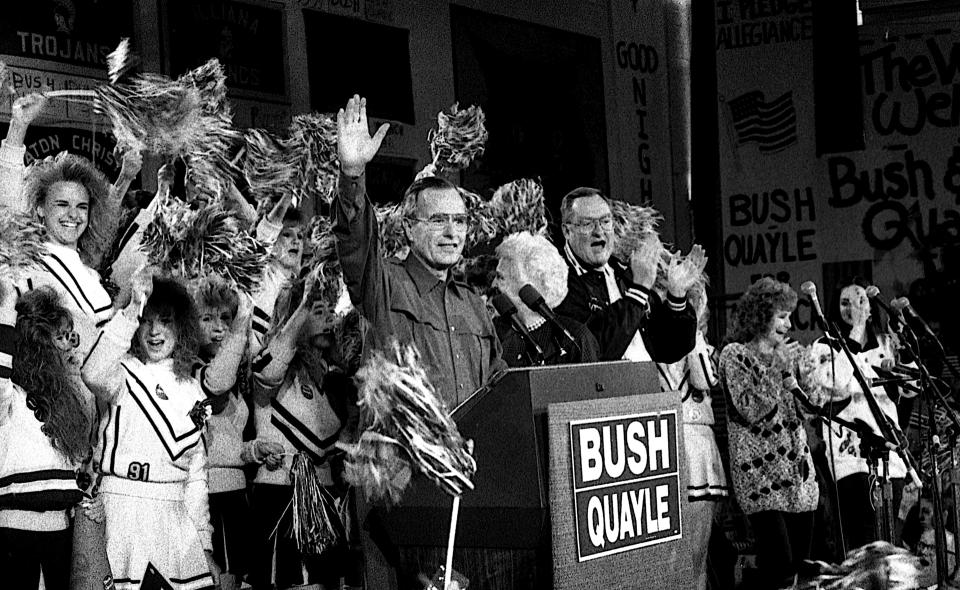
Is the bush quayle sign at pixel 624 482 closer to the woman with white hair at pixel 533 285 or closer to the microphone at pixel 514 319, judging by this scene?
the microphone at pixel 514 319

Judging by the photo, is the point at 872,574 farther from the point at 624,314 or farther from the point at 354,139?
the point at 354,139

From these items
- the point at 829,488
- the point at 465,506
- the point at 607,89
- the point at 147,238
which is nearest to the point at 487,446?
the point at 465,506

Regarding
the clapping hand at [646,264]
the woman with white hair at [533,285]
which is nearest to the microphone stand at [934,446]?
the clapping hand at [646,264]

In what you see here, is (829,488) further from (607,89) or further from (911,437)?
(607,89)

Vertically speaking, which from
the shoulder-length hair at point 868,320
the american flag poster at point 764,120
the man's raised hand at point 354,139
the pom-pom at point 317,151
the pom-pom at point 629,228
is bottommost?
the shoulder-length hair at point 868,320

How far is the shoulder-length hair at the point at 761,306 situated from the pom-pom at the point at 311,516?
7.84ft

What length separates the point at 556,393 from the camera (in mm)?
2412

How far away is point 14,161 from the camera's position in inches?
152

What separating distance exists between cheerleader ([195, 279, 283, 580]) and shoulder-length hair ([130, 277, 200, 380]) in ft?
1.35

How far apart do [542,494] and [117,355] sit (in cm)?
221

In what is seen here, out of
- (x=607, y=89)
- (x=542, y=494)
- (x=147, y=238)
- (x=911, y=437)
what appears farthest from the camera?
(x=607, y=89)

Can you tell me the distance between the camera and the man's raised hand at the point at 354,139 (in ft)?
9.86

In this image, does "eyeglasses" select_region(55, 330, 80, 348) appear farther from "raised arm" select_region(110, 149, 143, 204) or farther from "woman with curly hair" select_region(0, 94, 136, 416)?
"raised arm" select_region(110, 149, 143, 204)

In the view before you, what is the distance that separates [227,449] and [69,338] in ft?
3.41
